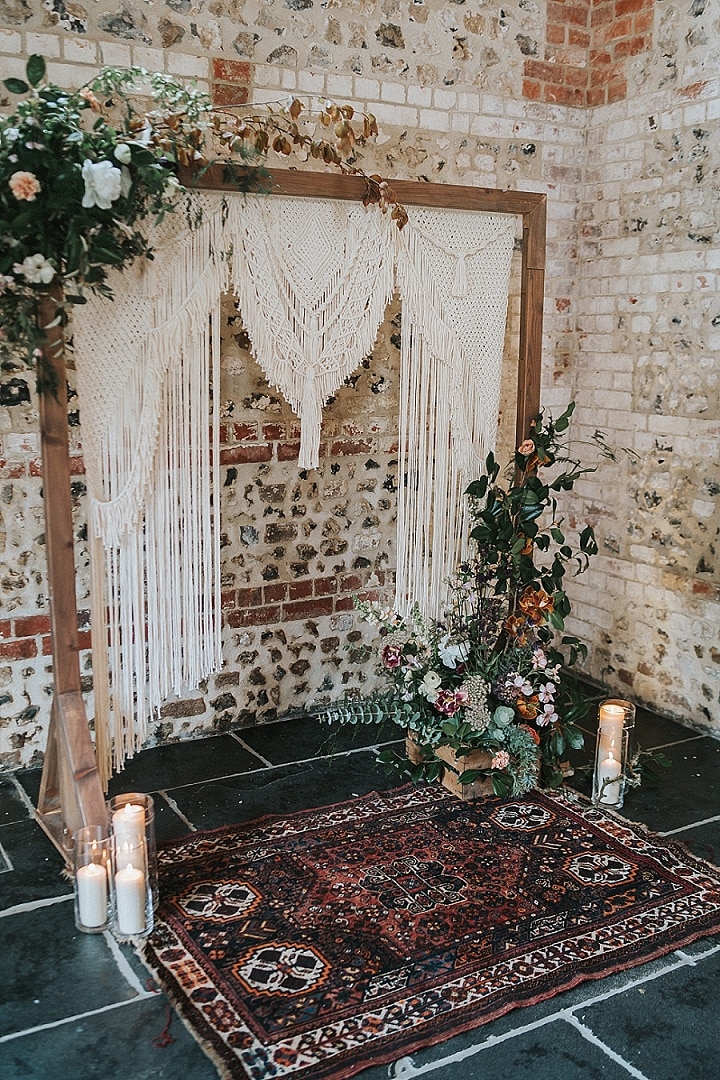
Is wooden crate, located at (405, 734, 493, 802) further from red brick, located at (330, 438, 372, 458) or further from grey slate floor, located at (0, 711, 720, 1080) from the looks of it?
red brick, located at (330, 438, 372, 458)

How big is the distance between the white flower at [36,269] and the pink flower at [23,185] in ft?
0.46

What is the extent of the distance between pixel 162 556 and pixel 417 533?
850mm

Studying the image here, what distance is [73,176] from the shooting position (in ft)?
7.90

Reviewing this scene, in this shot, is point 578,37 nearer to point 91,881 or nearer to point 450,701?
point 450,701

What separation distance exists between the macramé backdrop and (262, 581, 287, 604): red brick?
60 centimetres

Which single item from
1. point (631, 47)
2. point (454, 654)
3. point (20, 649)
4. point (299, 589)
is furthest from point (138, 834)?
point (631, 47)

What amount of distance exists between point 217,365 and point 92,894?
1417 millimetres

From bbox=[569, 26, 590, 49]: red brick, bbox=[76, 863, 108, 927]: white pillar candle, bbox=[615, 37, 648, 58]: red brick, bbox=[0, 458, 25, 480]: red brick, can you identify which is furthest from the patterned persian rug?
bbox=[569, 26, 590, 49]: red brick

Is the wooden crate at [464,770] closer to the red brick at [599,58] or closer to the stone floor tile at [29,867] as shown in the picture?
the stone floor tile at [29,867]

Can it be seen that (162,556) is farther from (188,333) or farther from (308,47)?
(308,47)

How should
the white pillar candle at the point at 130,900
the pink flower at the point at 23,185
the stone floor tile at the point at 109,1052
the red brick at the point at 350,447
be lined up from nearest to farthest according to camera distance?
the stone floor tile at the point at 109,1052 → the pink flower at the point at 23,185 → the white pillar candle at the point at 130,900 → the red brick at the point at 350,447

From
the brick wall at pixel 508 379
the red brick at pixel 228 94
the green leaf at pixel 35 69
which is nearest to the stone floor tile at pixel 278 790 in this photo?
the brick wall at pixel 508 379

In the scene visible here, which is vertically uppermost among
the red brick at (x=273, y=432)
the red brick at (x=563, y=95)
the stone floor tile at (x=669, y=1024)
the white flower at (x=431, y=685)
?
the red brick at (x=563, y=95)

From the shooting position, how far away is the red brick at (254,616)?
368cm
